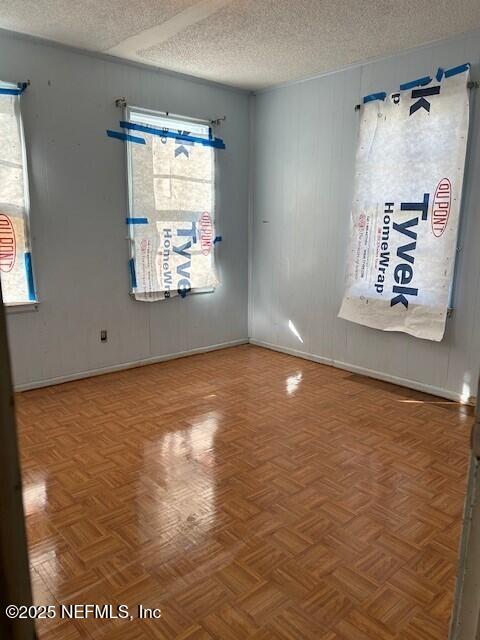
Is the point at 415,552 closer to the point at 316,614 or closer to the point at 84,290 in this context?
the point at 316,614

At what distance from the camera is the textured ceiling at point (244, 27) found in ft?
9.89

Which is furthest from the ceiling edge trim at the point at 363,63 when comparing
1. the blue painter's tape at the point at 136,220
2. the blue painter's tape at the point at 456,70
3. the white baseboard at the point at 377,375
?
the white baseboard at the point at 377,375

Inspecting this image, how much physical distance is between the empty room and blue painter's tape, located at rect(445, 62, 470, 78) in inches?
0.6

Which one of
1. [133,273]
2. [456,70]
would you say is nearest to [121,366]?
[133,273]

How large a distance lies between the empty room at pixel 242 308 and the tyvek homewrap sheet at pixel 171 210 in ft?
0.07

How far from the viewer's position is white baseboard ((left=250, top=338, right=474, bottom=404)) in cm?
376

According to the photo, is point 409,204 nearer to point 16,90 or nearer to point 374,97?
point 374,97

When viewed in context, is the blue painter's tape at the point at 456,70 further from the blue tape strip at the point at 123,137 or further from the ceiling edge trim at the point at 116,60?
the blue tape strip at the point at 123,137

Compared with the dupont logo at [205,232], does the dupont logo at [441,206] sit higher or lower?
higher

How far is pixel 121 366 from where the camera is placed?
4.45 meters

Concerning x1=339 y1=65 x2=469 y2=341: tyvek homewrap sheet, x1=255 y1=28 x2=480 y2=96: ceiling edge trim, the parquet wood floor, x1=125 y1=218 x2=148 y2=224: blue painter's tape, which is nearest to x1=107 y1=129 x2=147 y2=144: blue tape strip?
x1=125 y1=218 x2=148 y2=224: blue painter's tape

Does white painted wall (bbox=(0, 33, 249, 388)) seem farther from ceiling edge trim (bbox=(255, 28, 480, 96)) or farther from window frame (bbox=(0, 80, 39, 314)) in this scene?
ceiling edge trim (bbox=(255, 28, 480, 96))

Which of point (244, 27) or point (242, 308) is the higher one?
point (244, 27)

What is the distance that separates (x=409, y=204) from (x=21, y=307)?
10.3 feet
